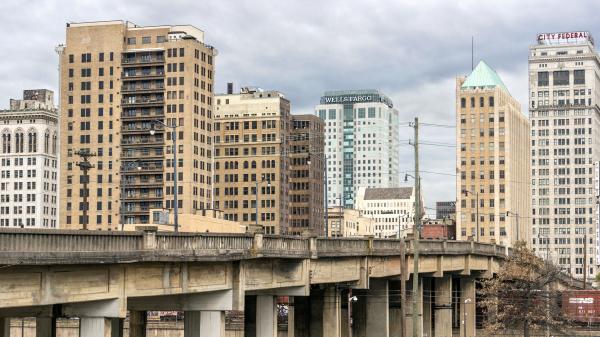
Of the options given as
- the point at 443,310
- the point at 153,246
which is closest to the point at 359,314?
the point at 443,310

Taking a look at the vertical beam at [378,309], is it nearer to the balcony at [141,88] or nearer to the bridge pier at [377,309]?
the bridge pier at [377,309]

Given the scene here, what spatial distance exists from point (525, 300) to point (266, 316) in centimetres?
3122

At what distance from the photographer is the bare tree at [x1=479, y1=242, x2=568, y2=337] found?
8006 cm

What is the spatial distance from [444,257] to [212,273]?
4621 cm

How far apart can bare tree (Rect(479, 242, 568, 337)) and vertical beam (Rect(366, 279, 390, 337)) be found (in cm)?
896

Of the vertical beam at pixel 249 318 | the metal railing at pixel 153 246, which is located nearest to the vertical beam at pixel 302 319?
the vertical beam at pixel 249 318

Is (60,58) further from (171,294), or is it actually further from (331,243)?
(171,294)

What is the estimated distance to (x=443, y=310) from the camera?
96.4 m

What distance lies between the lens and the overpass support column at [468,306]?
103 meters

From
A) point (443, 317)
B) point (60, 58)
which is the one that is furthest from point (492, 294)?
point (60, 58)

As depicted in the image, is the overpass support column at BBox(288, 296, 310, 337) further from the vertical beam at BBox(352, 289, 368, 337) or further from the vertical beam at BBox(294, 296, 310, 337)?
the vertical beam at BBox(352, 289, 368, 337)

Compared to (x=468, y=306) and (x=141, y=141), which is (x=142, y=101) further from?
(x=468, y=306)

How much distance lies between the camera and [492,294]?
84375 millimetres

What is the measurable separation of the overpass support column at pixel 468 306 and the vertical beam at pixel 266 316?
48379mm
